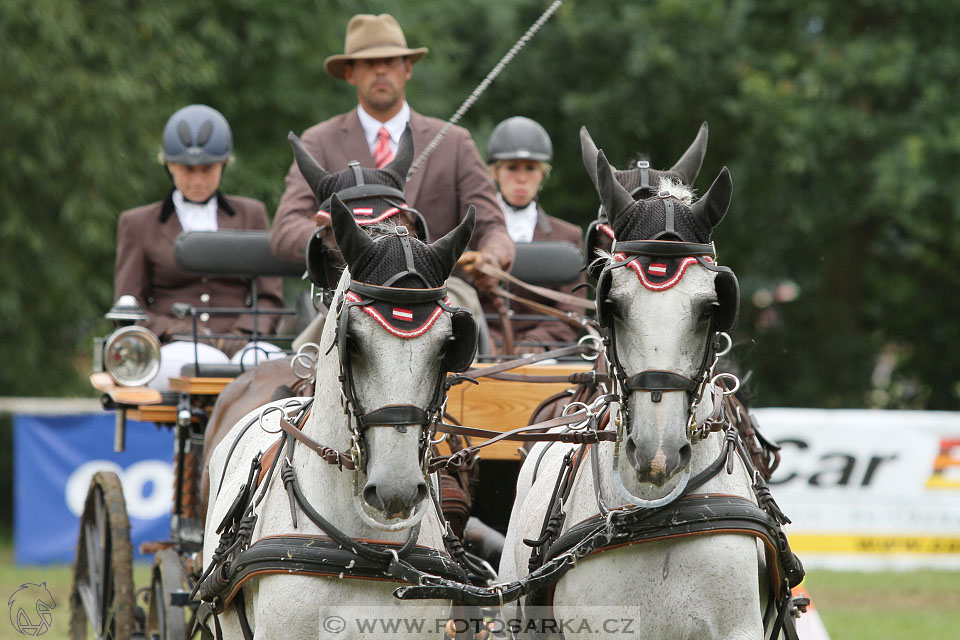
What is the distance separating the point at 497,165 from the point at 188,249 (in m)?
2.28

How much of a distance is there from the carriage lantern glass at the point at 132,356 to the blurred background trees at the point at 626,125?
7147 mm

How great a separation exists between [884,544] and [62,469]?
735 cm

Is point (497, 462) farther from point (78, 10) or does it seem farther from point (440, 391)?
point (78, 10)

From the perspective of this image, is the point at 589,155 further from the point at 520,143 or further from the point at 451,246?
the point at 520,143

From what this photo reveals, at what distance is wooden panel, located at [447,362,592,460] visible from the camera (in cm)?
501

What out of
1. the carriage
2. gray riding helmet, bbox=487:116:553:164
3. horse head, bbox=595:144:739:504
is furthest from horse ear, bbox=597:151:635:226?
gray riding helmet, bbox=487:116:553:164

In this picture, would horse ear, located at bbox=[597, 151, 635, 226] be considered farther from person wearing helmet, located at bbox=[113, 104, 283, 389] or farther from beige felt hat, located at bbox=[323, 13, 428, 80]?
person wearing helmet, located at bbox=[113, 104, 283, 389]

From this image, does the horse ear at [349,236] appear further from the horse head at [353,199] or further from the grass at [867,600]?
the grass at [867,600]

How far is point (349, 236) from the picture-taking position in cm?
331

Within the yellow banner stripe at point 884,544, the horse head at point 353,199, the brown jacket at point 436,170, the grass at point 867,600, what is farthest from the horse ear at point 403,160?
the yellow banner stripe at point 884,544

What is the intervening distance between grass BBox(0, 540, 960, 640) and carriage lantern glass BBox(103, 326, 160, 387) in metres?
3.37

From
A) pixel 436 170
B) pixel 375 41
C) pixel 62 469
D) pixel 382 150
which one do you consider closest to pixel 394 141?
pixel 382 150

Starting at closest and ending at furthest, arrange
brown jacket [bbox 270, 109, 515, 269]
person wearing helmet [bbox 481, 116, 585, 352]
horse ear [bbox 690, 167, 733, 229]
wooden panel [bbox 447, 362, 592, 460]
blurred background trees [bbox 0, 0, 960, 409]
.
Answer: horse ear [bbox 690, 167, 733, 229], wooden panel [bbox 447, 362, 592, 460], brown jacket [bbox 270, 109, 515, 269], person wearing helmet [bbox 481, 116, 585, 352], blurred background trees [bbox 0, 0, 960, 409]

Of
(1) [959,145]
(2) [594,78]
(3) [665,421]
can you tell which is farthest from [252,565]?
(2) [594,78]
